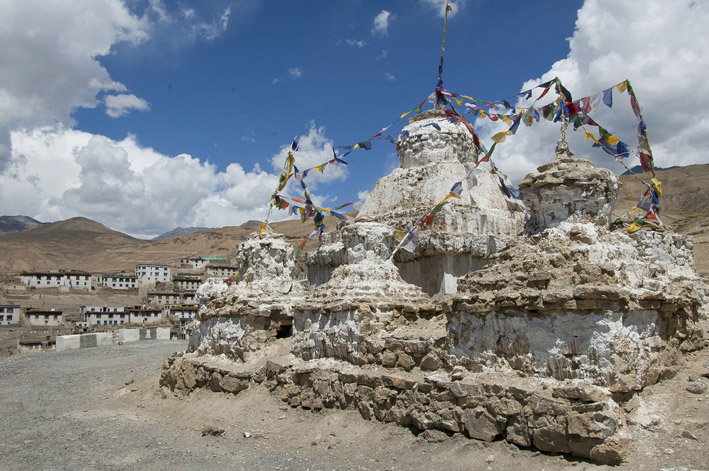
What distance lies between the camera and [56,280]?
62750 millimetres

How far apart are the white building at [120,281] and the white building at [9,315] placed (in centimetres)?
2006

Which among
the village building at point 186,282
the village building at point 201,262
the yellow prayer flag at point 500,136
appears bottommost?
the yellow prayer flag at point 500,136

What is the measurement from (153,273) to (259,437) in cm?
7111

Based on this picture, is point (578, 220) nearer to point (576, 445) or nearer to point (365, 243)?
point (576, 445)

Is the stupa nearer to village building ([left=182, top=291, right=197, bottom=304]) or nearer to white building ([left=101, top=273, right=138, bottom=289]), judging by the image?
village building ([left=182, top=291, right=197, bottom=304])

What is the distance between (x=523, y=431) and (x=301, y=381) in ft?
13.5

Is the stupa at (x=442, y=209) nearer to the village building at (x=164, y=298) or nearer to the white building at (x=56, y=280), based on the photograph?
the village building at (x=164, y=298)

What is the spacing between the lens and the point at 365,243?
990 centimetres

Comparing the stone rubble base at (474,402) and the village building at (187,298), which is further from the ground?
the village building at (187,298)

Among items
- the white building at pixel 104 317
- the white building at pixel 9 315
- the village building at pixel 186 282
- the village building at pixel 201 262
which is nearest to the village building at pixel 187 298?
the village building at pixel 186 282

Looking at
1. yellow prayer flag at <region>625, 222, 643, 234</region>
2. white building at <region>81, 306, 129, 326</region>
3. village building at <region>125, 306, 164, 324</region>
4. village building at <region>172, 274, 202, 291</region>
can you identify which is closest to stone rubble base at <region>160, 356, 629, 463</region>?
yellow prayer flag at <region>625, 222, 643, 234</region>

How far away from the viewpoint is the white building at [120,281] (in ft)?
225

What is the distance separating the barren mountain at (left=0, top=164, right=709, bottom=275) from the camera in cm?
8612

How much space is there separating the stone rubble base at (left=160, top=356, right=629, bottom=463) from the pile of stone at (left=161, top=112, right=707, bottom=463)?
0.05ft
